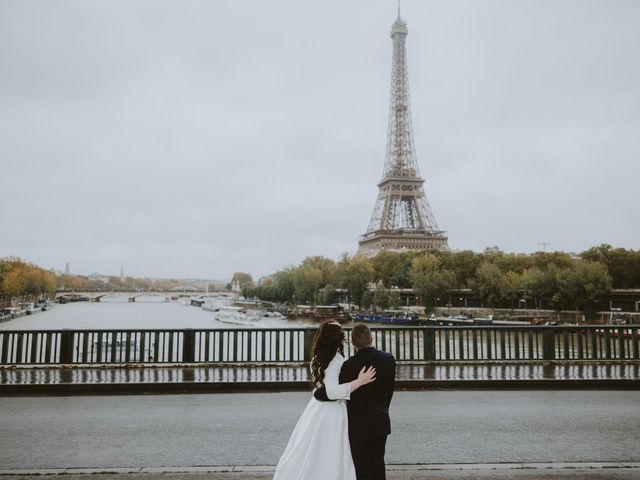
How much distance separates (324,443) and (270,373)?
8.68m

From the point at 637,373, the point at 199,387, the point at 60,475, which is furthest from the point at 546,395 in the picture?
the point at 60,475

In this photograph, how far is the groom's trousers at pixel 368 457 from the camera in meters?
4.44

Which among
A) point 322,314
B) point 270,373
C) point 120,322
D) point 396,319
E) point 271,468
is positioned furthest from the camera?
point 322,314

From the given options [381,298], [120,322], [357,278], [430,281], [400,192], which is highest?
[400,192]

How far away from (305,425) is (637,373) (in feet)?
39.1

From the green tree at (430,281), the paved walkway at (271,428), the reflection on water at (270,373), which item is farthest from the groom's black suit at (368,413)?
the green tree at (430,281)

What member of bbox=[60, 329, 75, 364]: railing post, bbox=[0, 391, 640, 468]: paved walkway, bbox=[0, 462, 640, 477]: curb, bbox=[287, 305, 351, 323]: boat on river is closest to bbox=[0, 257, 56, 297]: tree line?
bbox=[287, 305, 351, 323]: boat on river

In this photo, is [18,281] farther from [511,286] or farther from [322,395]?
[322,395]

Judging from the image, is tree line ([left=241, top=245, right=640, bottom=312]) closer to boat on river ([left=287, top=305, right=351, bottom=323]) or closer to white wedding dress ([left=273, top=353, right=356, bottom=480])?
boat on river ([left=287, top=305, right=351, bottom=323])

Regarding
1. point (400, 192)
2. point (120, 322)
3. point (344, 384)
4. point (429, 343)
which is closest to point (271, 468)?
point (344, 384)

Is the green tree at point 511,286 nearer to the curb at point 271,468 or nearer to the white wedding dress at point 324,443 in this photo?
the curb at point 271,468

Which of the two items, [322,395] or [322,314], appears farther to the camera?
[322,314]

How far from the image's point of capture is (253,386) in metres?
11.5

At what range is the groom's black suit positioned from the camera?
446 cm
